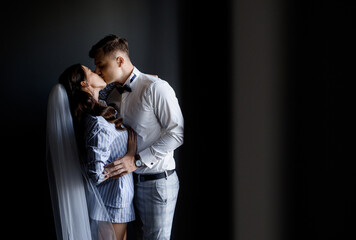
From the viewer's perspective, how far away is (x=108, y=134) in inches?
42.0

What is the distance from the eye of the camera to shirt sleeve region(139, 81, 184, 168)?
3.70 ft

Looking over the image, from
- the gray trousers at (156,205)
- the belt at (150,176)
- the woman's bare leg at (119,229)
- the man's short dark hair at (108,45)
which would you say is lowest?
the woman's bare leg at (119,229)

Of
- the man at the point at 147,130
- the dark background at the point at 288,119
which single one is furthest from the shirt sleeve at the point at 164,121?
the dark background at the point at 288,119

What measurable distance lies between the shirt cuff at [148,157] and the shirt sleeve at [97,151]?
0.16 metres

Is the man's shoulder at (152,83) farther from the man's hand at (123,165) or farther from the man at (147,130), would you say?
the man's hand at (123,165)

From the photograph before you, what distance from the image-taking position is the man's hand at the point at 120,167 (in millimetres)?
1127

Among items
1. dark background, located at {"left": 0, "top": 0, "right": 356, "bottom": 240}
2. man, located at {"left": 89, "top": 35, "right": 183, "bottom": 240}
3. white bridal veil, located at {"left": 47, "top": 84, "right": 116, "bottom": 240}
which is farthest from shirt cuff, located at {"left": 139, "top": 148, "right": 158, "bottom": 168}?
dark background, located at {"left": 0, "top": 0, "right": 356, "bottom": 240}

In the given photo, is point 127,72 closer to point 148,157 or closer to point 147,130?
point 147,130

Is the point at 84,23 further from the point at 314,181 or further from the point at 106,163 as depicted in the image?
the point at 314,181

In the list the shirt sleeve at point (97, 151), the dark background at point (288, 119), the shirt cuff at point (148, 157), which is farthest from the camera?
the shirt cuff at point (148, 157)

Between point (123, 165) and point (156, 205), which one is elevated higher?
point (123, 165)

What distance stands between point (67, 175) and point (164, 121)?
44cm

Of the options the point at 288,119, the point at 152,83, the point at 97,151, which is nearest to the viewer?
the point at 288,119

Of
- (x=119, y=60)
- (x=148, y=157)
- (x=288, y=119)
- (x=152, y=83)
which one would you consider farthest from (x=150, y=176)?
(x=288, y=119)
